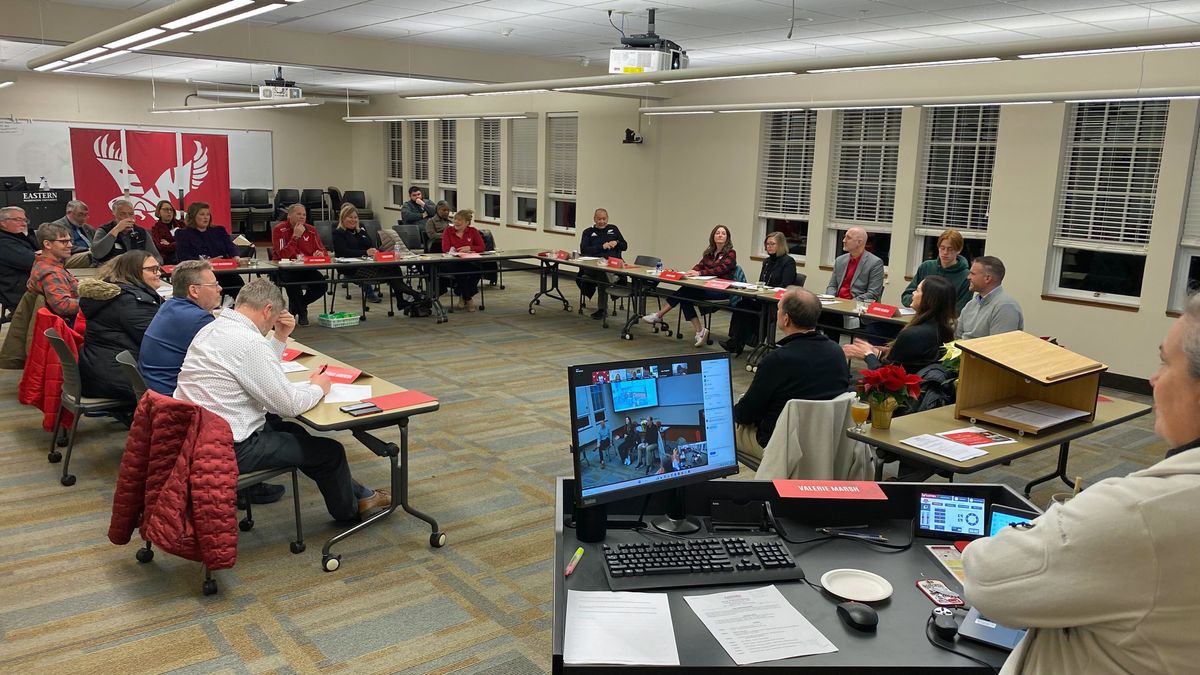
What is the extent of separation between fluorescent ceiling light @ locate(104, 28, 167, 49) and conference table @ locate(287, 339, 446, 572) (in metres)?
2.21

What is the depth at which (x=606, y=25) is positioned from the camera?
289 inches

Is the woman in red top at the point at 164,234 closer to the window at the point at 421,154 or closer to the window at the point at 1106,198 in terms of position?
the window at the point at 421,154

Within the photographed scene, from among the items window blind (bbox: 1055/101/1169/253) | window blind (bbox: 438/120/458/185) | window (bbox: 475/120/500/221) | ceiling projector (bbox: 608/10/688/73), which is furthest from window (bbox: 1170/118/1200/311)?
window blind (bbox: 438/120/458/185)

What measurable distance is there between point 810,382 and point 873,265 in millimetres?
4180

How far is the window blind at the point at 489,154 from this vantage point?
14.2m

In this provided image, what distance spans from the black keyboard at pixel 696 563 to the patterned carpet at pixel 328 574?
113cm

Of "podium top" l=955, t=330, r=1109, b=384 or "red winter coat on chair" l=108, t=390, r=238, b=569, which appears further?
"podium top" l=955, t=330, r=1109, b=384

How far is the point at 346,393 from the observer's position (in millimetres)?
3963

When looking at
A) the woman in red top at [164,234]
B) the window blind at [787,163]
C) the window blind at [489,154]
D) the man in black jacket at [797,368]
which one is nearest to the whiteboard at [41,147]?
the window blind at [489,154]

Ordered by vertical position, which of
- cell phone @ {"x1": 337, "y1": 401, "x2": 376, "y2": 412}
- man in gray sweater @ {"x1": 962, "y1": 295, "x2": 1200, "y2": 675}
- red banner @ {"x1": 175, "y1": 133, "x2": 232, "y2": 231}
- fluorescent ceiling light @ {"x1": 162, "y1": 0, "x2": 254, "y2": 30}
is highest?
fluorescent ceiling light @ {"x1": 162, "y1": 0, "x2": 254, "y2": 30}

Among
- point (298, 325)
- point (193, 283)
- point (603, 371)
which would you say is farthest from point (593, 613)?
point (298, 325)

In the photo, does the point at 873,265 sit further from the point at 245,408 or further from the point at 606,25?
the point at 245,408

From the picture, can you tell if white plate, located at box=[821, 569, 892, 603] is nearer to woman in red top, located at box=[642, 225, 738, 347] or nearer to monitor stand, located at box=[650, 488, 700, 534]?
monitor stand, located at box=[650, 488, 700, 534]

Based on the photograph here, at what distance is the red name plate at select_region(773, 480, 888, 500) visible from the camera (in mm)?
2342
